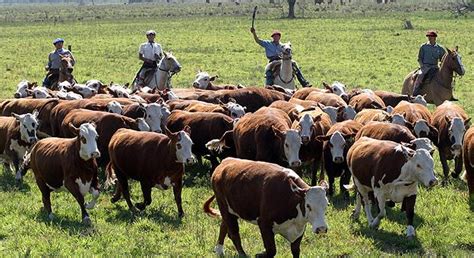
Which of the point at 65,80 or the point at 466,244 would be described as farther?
the point at 65,80

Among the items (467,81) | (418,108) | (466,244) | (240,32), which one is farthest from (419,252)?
(240,32)

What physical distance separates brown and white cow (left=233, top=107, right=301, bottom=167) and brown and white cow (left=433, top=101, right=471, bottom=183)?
264 centimetres

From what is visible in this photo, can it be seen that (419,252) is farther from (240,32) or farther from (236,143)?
(240,32)

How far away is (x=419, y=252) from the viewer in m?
8.95

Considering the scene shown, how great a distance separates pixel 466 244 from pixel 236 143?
4.11 m

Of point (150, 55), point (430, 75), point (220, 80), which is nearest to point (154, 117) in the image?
point (150, 55)

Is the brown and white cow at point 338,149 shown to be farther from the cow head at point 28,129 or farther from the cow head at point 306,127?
the cow head at point 28,129

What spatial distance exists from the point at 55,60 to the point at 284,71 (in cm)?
594

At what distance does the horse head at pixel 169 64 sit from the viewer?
19.1m

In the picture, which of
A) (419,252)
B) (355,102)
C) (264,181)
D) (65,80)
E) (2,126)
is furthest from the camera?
(65,80)

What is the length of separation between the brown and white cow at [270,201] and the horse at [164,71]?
10977mm

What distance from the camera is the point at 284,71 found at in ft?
60.1

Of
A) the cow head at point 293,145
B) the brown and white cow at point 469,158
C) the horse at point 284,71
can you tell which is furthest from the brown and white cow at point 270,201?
the horse at point 284,71

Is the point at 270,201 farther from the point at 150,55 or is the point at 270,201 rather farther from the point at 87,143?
the point at 150,55
